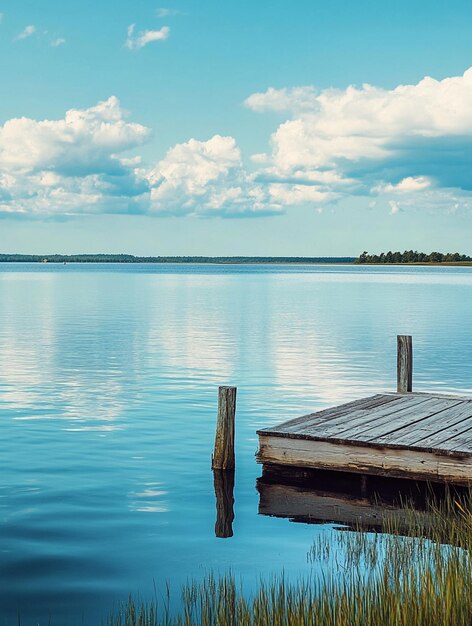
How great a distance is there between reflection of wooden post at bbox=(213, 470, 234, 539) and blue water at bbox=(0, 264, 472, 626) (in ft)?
0.40

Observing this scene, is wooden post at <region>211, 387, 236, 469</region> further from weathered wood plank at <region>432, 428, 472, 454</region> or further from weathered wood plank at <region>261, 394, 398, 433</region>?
weathered wood plank at <region>432, 428, 472, 454</region>

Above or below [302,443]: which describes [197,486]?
below

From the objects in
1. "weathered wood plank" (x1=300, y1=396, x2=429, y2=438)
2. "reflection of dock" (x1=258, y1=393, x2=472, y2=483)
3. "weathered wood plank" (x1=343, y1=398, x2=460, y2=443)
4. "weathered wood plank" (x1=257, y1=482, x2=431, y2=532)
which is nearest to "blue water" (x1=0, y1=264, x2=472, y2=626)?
"weathered wood plank" (x1=257, y1=482, x2=431, y2=532)

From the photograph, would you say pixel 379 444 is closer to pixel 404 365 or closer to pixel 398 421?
pixel 398 421

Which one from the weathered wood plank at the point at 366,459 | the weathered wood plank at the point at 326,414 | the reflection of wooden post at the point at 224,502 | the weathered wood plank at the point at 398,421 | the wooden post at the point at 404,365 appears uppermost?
the wooden post at the point at 404,365

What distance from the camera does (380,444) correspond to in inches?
493

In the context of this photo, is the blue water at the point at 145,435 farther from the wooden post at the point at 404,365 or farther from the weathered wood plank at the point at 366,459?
the wooden post at the point at 404,365

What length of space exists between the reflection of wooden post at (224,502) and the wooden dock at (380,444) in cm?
72

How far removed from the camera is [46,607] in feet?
29.1

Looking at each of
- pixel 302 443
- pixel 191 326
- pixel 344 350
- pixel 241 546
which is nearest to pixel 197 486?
pixel 302 443

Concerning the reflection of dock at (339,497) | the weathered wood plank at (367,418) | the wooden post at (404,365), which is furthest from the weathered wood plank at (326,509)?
the wooden post at (404,365)

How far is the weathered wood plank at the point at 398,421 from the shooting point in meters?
13.0

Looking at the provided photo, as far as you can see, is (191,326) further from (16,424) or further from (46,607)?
(46,607)

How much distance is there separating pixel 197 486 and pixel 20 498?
2751mm
